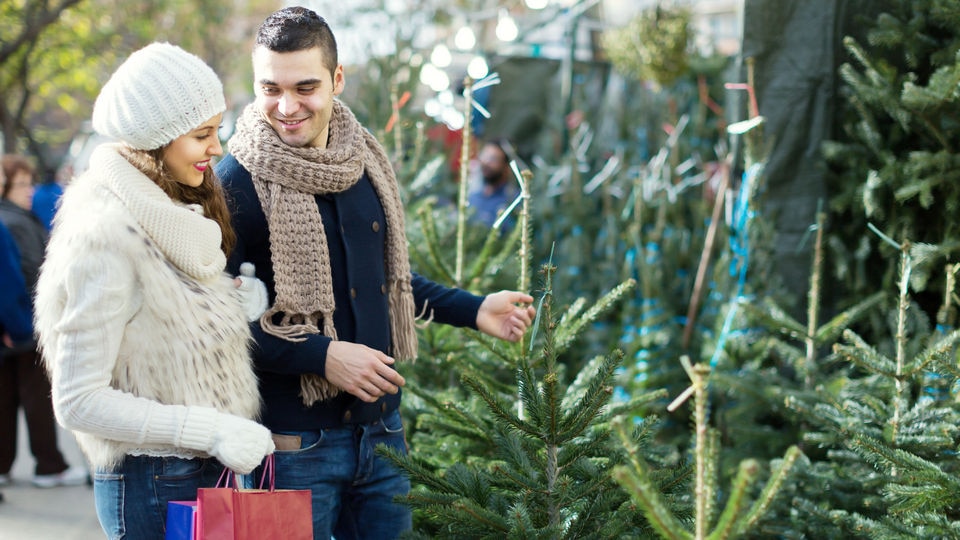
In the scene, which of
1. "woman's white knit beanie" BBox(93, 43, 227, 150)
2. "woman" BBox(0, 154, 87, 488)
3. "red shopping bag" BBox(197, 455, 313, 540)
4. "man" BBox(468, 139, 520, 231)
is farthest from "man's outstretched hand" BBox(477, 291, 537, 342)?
"man" BBox(468, 139, 520, 231)

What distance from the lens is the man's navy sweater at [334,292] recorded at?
7.64 feet

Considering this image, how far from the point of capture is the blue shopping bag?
2.00 meters

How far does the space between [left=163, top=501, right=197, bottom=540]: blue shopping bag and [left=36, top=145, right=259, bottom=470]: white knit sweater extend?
0.39 feet

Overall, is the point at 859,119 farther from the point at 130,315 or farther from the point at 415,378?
the point at 130,315

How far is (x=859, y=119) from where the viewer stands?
4.36 m

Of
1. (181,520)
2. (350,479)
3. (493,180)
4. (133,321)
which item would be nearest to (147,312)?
(133,321)

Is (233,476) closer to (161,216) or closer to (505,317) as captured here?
(161,216)

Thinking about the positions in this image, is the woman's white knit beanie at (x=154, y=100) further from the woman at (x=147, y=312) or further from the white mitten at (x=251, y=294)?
the white mitten at (x=251, y=294)

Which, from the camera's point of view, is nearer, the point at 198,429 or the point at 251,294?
the point at 198,429

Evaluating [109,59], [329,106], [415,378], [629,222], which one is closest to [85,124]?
[109,59]

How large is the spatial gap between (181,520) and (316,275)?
671 millimetres

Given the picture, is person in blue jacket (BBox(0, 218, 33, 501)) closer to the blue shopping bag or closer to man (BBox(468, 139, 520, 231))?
man (BBox(468, 139, 520, 231))

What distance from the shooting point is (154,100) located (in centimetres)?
208

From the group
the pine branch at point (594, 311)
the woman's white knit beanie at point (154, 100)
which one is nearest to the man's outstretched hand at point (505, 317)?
the pine branch at point (594, 311)
